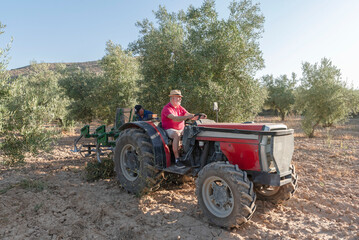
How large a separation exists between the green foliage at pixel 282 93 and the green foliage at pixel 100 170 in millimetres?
28592

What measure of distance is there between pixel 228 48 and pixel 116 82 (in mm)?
7937

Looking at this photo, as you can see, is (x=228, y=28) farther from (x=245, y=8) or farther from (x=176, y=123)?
(x=176, y=123)

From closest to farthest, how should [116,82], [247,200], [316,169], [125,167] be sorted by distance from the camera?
[247,200]
[125,167]
[316,169]
[116,82]

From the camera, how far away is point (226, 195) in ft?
11.2

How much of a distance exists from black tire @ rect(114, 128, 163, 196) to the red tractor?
0.06ft

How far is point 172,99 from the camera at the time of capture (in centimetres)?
473

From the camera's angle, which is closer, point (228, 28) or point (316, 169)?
point (316, 169)

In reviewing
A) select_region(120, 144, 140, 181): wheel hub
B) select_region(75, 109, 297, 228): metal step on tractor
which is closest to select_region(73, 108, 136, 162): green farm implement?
select_region(120, 144, 140, 181): wheel hub

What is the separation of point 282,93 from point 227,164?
32248 mm

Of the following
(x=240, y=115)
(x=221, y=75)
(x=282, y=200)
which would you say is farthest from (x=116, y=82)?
(x=282, y=200)

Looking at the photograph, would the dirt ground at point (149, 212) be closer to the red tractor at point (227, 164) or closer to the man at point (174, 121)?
the red tractor at point (227, 164)

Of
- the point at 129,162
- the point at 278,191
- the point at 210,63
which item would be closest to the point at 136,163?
the point at 129,162

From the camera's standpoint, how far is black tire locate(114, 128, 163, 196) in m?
4.38

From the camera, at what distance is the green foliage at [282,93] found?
3159 centimetres
